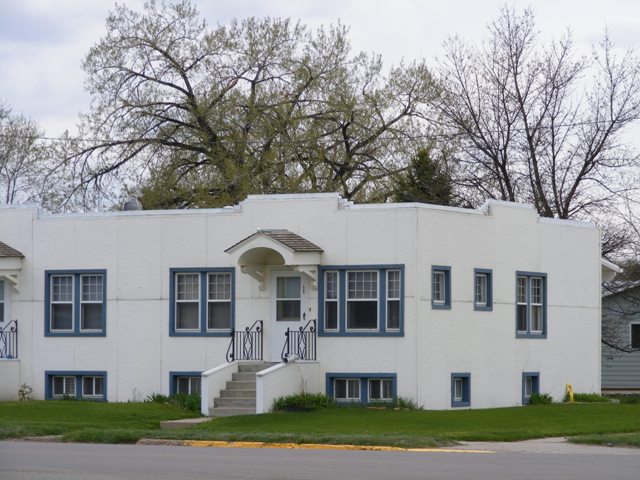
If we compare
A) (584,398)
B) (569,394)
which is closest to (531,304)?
(569,394)

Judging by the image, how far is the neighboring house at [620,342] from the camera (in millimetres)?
48438

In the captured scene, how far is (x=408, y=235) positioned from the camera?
96.9 ft

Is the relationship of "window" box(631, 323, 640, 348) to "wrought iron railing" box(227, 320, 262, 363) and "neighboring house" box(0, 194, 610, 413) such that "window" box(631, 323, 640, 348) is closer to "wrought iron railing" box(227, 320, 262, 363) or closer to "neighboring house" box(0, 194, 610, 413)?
"neighboring house" box(0, 194, 610, 413)

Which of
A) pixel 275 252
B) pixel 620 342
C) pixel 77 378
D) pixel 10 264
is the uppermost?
pixel 275 252

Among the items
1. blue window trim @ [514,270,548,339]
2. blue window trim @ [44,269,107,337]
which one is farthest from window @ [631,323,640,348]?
blue window trim @ [44,269,107,337]

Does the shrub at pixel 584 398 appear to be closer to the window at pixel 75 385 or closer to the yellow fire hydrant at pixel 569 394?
the yellow fire hydrant at pixel 569 394

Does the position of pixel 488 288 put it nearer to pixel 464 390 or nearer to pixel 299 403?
pixel 464 390

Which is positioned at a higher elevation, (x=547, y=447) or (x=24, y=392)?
A: (x=24, y=392)

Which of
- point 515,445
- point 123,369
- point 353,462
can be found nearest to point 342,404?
point 123,369

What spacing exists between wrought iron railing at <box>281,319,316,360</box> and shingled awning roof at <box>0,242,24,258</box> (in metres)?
7.20

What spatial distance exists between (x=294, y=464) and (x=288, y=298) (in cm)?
1356

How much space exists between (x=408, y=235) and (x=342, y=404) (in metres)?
4.19

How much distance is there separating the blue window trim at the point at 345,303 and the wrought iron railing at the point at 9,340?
7.98 meters

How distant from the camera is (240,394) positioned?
29438 millimetres
